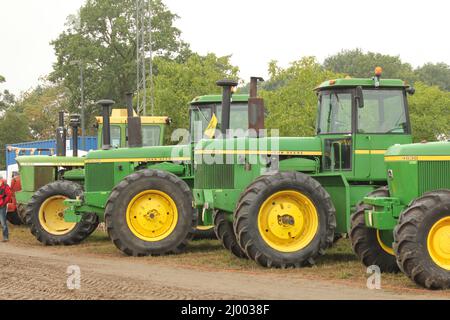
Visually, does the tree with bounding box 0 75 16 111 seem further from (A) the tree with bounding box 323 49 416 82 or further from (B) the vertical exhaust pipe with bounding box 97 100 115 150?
(B) the vertical exhaust pipe with bounding box 97 100 115 150

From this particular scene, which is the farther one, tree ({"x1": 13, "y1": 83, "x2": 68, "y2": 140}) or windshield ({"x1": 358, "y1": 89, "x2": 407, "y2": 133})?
tree ({"x1": 13, "y1": 83, "x2": 68, "y2": 140})

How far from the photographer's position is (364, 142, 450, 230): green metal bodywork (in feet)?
39.1

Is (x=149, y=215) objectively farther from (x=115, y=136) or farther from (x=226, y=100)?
(x=115, y=136)

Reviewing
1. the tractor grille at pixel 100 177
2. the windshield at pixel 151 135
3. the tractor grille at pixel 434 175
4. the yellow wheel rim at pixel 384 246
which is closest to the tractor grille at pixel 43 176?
the windshield at pixel 151 135

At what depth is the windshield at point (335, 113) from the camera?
1509cm

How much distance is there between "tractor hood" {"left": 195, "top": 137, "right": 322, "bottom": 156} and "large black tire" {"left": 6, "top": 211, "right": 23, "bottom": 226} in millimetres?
11814

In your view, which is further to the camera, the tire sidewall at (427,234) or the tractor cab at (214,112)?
the tractor cab at (214,112)

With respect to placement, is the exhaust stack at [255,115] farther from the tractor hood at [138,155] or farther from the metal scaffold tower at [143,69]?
the metal scaffold tower at [143,69]

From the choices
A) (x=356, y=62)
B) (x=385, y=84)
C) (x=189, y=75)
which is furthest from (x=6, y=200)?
(x=356, y=62)

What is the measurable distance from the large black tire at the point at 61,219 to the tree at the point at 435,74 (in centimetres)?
6567

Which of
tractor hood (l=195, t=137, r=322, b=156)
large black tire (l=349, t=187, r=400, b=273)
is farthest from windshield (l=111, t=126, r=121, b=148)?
large black tire (l=349, t=187, r=400, b=273)
